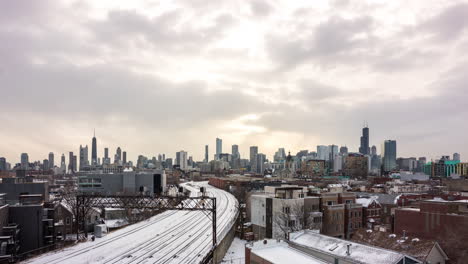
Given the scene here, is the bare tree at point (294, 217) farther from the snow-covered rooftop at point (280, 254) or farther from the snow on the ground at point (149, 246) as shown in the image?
the snow-covered rooftop at point (280, 254)

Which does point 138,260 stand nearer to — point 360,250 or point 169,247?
point 169,247

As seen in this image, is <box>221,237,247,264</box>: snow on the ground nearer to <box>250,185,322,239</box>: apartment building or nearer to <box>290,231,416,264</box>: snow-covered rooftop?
<box>250,185,322,239</box>: apartment building

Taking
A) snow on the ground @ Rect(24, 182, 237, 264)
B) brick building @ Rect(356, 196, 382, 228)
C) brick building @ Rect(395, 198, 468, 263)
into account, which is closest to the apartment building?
snow on the ground @ Rect(24, 182, 237, 264)

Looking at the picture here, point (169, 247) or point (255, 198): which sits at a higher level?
point (255, 198)

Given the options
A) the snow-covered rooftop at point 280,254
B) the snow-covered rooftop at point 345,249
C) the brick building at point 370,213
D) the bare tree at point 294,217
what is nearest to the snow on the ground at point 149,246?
the snow-covered rooftop at point 280,254

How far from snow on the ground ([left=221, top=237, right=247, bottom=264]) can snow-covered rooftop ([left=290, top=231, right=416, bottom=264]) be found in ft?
30.7

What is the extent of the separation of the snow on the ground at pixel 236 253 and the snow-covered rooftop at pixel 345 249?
9.36 meters

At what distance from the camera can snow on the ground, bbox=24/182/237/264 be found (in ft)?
124

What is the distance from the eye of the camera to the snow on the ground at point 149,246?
37719mm

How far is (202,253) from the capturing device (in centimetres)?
4081

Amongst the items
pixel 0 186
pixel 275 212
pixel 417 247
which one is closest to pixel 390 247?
pixel 417 247

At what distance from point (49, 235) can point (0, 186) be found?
89.9 ft

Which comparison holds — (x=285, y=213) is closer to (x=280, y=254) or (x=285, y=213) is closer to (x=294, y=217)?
(x=294, y=217)

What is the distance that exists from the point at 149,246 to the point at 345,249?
24.8 metres
